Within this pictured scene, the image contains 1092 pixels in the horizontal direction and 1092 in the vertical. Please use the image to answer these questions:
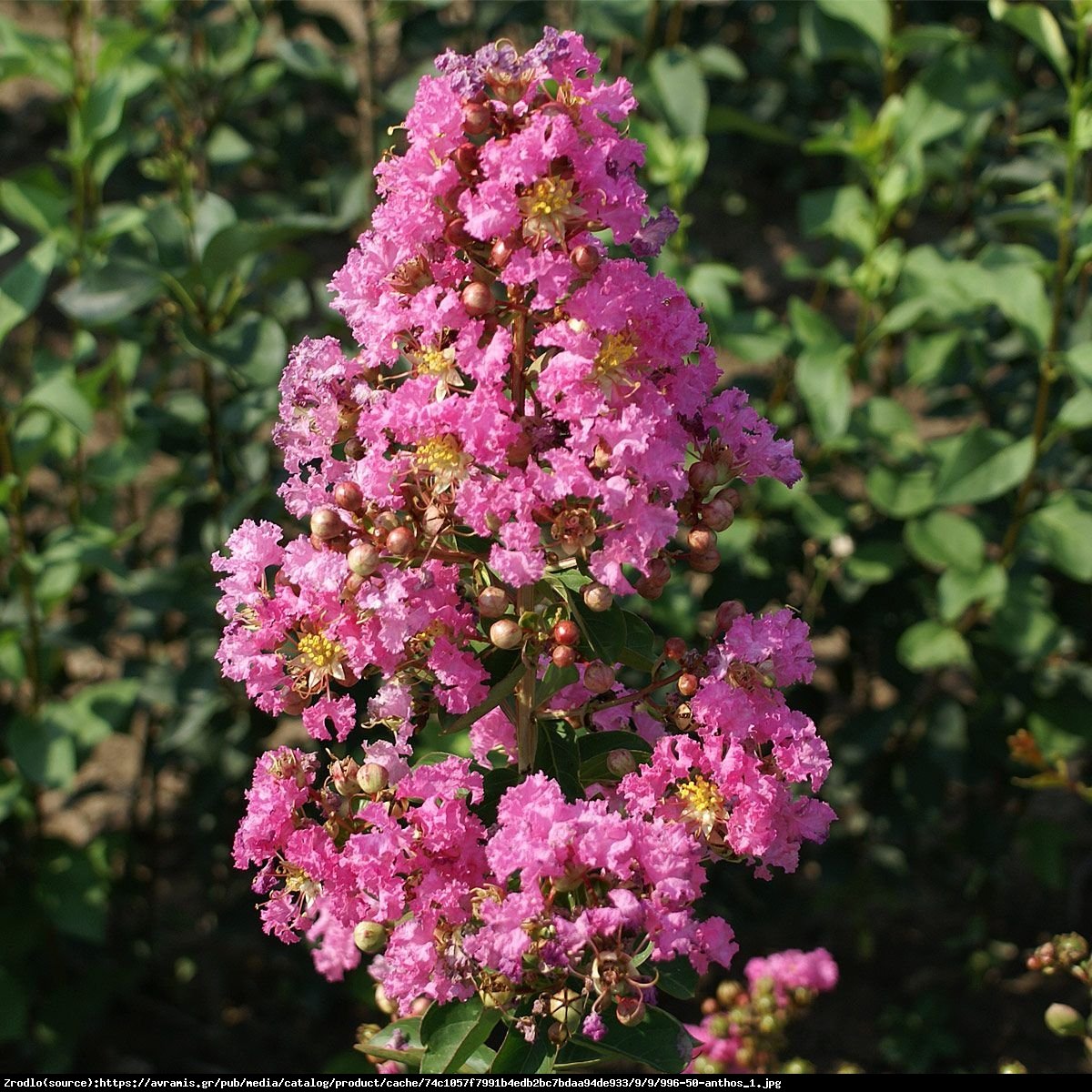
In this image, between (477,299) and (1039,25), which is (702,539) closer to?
(477,299)

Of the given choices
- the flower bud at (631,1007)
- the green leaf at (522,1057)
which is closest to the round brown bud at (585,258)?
the flower bud at (631,1007)

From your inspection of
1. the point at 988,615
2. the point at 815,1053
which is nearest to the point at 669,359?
the point at 988,615

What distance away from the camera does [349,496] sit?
1.36 m

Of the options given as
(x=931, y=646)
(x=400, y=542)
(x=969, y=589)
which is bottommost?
(x=931, y=646)

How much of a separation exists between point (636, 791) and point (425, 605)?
28 cm

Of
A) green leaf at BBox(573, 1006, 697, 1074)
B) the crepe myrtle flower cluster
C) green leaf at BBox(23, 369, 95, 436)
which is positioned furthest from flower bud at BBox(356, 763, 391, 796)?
green leaf at BBox(23, 369, 95, 436)

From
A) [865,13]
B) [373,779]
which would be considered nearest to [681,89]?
[865,13]

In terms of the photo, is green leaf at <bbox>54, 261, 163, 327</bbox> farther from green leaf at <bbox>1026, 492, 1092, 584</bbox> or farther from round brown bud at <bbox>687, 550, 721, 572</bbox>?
green leaf at <bbox>1026, 492, 1092, 584</bbox>

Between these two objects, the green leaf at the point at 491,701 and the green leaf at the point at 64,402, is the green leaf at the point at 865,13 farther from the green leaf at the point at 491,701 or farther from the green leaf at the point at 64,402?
the green leaf at the point at 491,701

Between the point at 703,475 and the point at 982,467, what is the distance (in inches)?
46.3

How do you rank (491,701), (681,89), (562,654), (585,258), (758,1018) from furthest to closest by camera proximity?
(681,89) < (758,1018) < (491,701) < (562,654) < (585,258)

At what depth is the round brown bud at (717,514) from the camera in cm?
141

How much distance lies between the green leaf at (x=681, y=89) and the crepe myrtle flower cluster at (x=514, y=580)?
128 cm

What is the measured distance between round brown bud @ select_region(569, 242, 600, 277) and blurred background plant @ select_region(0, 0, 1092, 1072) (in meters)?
1.09
